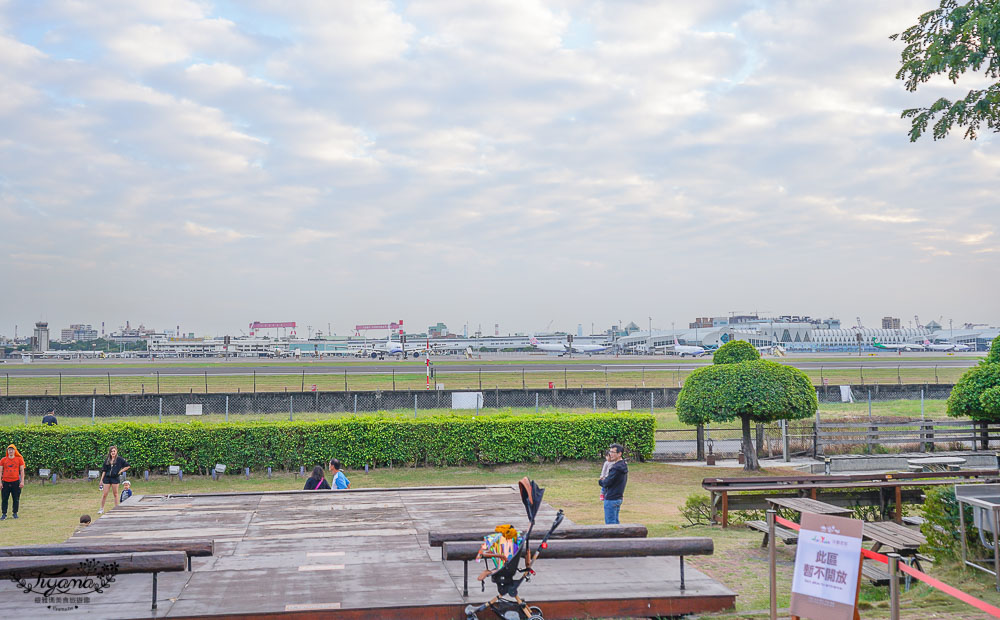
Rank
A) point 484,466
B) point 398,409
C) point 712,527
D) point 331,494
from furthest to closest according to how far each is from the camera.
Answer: point 398,409
point 484,466
point 331,494
point 712,527

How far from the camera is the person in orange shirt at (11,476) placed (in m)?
15.4

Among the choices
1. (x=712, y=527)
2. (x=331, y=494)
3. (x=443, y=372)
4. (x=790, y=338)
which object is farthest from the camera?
(x=790, y=338)

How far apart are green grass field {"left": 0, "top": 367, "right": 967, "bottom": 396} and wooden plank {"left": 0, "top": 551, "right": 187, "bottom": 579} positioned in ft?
127

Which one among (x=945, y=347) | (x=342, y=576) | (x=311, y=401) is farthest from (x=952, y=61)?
(x=945, y=347)

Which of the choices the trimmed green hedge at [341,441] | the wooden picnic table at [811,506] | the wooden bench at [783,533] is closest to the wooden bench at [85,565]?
the wooden bench at [783,533]

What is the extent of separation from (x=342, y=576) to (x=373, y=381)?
160 feet

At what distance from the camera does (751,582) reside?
30.1 feet

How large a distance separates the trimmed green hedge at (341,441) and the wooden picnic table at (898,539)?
12711 millimetres

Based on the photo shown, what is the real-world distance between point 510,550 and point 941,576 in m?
5.36

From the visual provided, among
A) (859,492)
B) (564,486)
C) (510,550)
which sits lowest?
(564,486)

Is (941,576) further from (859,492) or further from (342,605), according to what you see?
(342,605)

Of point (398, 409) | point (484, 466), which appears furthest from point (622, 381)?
point (484, 466)

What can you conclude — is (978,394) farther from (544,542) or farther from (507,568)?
(507,568)

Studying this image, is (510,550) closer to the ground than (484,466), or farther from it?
farther from it
